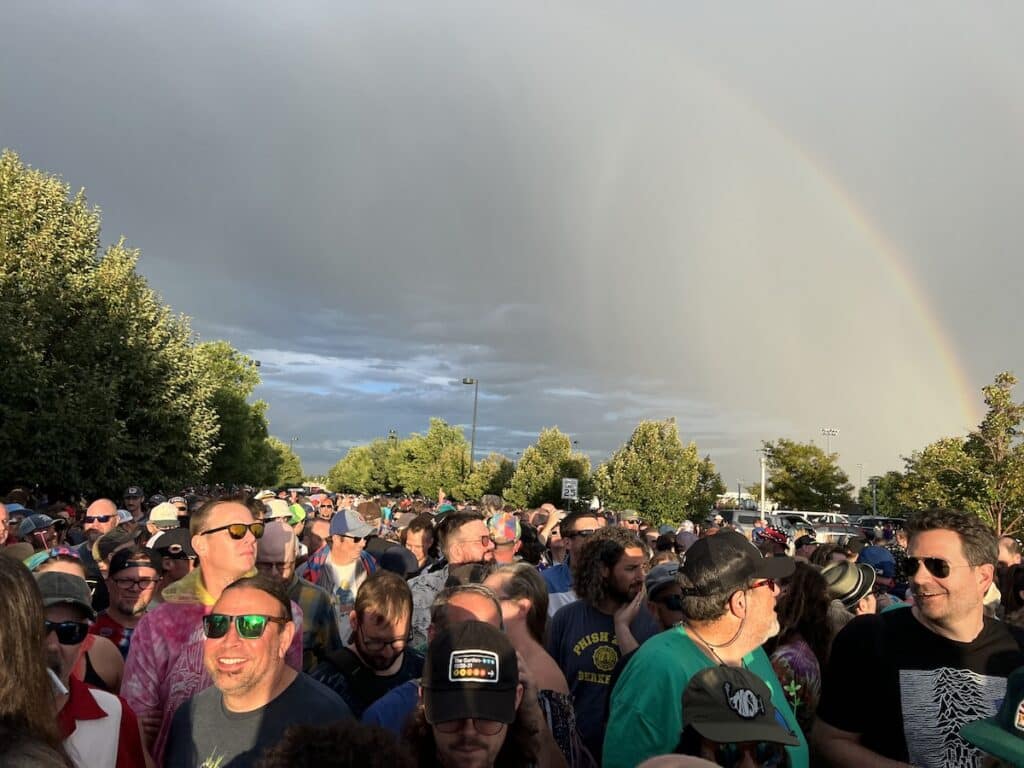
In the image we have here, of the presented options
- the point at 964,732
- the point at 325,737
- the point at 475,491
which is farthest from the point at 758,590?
the point at 475,491

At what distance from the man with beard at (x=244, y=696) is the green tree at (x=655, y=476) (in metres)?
37.1

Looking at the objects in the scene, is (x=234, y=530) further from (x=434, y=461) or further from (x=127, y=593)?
(x=434, y=461)

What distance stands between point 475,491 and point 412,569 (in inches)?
2235

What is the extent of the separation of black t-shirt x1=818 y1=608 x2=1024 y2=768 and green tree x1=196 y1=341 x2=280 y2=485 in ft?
88.6

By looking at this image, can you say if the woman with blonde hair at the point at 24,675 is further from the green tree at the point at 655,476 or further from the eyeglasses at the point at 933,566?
the green tree at the point at 655,476

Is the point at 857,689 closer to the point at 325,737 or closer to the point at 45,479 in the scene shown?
the point at 325,737

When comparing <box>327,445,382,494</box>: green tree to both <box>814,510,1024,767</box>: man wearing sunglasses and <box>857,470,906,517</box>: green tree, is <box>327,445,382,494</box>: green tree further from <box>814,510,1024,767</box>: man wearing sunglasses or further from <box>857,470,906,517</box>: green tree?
<box>814,510,1024,767</box>: man wearing sunglasses

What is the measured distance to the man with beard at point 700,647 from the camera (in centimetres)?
271

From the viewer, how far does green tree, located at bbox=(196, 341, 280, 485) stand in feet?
149

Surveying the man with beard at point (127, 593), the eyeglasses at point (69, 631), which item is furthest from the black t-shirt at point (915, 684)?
the man with beard at point (127, 593)

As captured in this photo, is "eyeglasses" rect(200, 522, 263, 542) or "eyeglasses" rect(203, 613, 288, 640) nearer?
"eyeglasses" rect(203, 613, 288, 640)

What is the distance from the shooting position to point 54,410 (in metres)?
21.0

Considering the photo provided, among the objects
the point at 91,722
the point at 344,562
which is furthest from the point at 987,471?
the point at 91,722

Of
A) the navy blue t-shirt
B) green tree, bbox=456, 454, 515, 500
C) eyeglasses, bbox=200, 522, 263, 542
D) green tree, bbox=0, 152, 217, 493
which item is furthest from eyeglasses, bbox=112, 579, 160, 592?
green tree, bbox=456, 454, 515, 500
